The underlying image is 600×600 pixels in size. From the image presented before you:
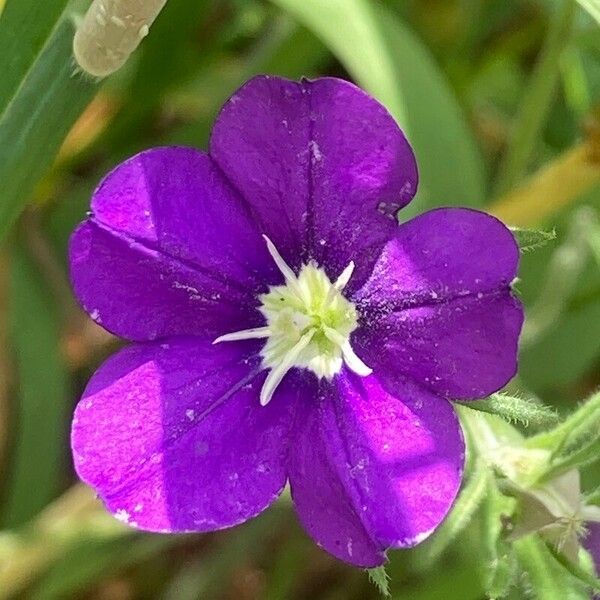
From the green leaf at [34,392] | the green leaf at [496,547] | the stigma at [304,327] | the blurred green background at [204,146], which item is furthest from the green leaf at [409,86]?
the green leaf at [34,392]

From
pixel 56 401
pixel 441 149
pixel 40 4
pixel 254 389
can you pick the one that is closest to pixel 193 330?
pixel 254 389

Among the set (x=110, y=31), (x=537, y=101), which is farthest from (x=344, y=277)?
(x=537, y=101)

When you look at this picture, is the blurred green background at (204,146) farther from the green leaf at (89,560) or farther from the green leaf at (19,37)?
the green leaf at (19,37)

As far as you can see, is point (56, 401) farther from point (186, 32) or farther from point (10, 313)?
point (186, 32)

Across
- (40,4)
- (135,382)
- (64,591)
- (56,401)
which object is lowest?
(64,591)

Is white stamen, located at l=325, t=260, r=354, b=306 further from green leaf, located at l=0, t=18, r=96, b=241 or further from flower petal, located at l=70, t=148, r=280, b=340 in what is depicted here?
green leaf, located at l=0, t=18, r=96, b=241

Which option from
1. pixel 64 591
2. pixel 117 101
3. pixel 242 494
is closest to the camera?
pixel 242 494

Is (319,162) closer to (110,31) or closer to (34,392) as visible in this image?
(110,31)
